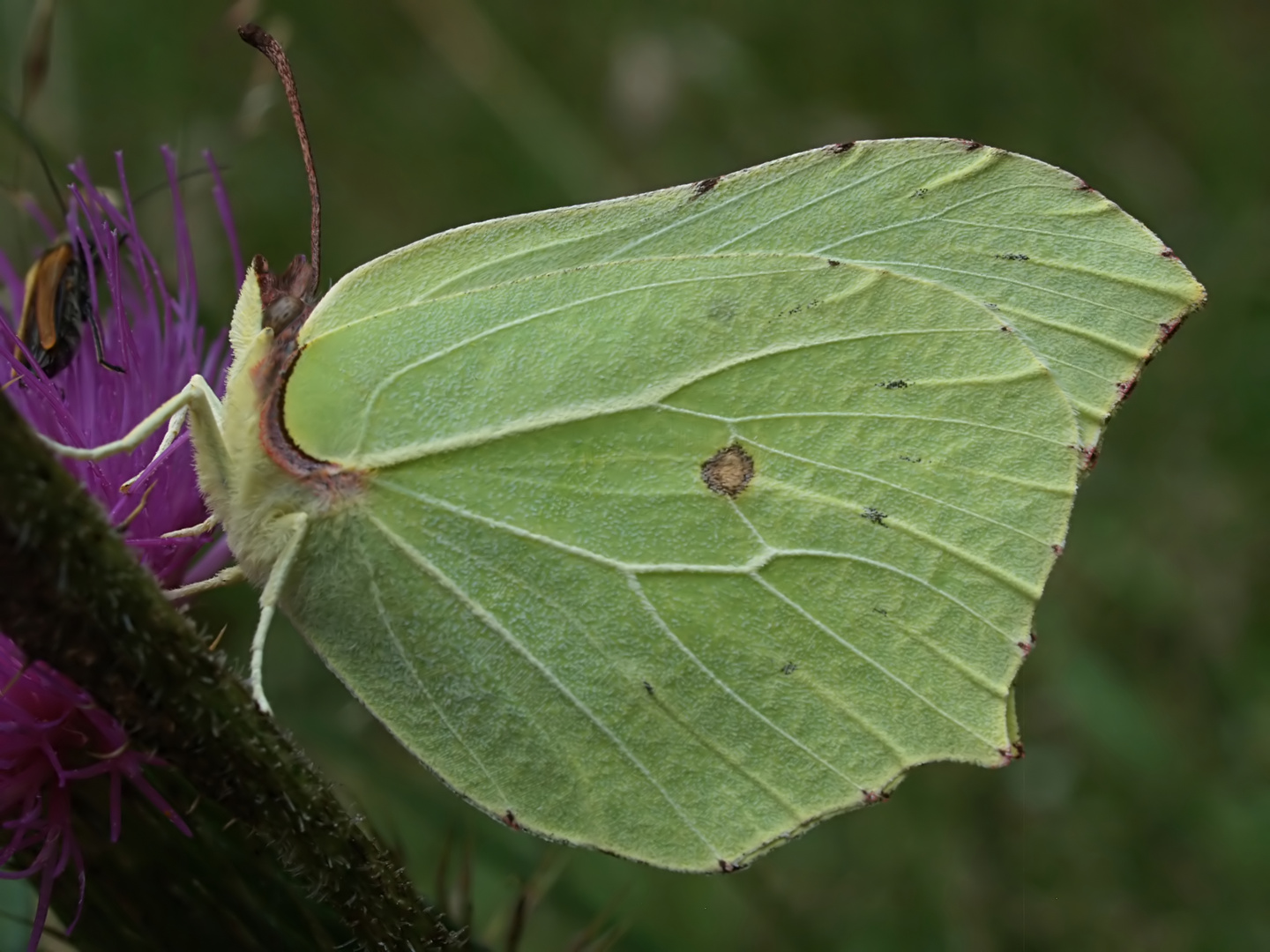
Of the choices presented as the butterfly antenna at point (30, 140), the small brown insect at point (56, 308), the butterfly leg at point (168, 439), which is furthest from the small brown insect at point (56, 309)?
the butterfly leg at point (168, 439)

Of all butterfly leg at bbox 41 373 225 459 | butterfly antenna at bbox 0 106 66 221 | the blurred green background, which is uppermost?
butterfly antenna at bbox 0 106 66 221

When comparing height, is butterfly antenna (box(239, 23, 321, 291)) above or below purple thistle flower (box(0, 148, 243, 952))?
above

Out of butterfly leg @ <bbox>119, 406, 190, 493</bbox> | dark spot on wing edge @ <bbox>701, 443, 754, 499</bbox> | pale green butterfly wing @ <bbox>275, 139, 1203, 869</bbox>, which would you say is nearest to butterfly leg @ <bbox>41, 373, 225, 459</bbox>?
butterfly leg @ <bbox>119, 406, 190, 493</bbox>

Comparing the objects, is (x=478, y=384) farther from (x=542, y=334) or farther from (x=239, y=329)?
(x=239, y=329)

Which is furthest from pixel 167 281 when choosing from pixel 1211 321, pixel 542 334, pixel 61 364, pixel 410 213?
pixel 1211 321

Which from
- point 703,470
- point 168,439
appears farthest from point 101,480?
point 703,470

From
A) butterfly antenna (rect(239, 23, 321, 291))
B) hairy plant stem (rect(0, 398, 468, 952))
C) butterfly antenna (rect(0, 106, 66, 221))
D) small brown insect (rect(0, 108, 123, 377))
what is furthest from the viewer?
butterfly antenna (rect(0, 106, 66, 221))

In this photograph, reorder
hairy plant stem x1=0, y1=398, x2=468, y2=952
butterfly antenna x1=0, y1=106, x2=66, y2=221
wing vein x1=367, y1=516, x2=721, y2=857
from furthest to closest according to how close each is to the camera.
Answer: butterfly antenna x1=0, y1=106, x2=66, y2=221 < wing vein x1=367, y1=516, x2=721, y2=857 < hairy plant stem x1=0, y1=398, x2=468, y2=952

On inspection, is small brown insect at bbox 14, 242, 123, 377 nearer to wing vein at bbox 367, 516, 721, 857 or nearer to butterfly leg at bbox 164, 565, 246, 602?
butterfly leg at bbox 164, 565, 246, 602

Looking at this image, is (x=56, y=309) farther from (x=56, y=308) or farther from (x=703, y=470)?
(x=703, y=470)
